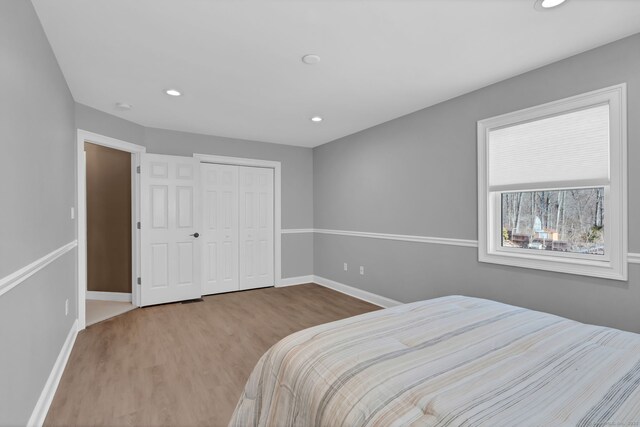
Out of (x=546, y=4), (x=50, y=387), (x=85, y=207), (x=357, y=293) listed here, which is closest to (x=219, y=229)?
(x=85, y=207)

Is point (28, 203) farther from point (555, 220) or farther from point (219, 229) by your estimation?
point (555, 220)

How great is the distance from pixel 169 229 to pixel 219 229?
0.75 metres

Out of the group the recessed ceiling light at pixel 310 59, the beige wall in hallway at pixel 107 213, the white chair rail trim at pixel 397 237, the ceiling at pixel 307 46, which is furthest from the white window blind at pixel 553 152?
the beige wall in hallway at pixel 107 213

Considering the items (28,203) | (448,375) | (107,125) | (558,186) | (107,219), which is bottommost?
(448,375)

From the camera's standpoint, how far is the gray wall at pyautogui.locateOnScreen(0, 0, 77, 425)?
54.9 inches

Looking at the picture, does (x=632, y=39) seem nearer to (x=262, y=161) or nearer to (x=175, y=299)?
(x=262, y=161)

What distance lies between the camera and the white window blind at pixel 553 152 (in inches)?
89.4

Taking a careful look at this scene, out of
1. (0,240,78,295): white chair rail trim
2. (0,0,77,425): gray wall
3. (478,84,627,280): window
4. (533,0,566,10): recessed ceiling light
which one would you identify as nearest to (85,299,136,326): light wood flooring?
(0,0,77,425): gray wall

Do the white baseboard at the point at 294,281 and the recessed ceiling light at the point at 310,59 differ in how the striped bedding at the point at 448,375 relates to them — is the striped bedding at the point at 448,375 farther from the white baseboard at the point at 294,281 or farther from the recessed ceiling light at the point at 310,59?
the white baseboard at the point at 294,281

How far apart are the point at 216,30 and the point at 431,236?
285 centimetres

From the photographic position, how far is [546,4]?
1788mm

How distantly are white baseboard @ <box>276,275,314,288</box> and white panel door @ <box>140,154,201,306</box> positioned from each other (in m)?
1.37

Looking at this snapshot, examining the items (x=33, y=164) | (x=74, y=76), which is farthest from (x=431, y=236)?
(x=74, y=76)

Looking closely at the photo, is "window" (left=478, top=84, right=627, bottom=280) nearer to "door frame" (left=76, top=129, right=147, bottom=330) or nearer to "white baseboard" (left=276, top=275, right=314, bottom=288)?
"white baseboard" (left=276, top=275, right=314, bottom=288)
